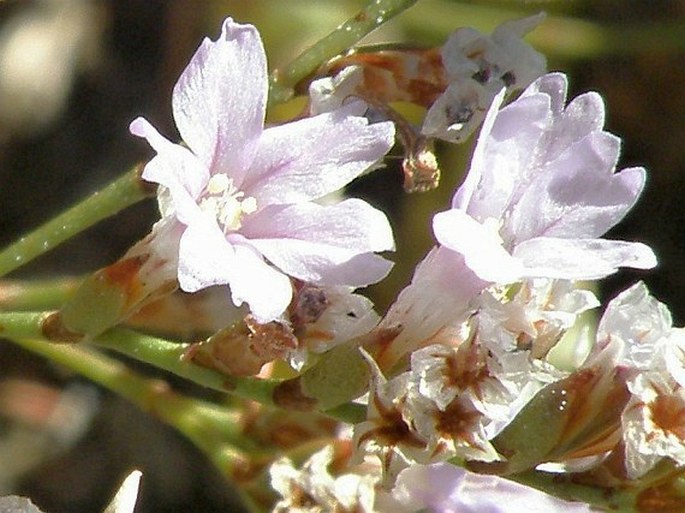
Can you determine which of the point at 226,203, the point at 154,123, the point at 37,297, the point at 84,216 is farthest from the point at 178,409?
the point at 154,123

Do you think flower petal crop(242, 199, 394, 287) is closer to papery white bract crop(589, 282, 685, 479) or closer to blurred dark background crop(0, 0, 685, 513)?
papery white bract crop(589, 282, 685, 479)

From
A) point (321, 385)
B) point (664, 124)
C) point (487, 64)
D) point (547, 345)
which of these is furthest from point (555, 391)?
point (664, 124)

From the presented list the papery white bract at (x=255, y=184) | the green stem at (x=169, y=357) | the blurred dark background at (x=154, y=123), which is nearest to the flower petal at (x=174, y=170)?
the papery white bract at (x=255, y=184)

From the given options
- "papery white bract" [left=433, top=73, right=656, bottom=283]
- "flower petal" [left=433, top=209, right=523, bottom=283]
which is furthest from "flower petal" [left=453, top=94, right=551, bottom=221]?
"flower petal" [left=433, top=209, right=523, bottom=283]

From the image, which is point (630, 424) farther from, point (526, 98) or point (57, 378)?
point (57, 378)

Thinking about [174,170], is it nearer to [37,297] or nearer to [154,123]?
[37,297]

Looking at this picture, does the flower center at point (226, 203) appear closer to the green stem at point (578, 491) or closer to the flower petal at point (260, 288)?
the flower petal at point (260, 288)
